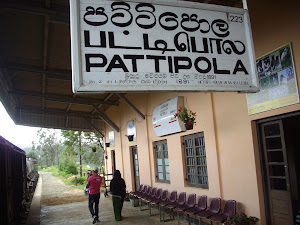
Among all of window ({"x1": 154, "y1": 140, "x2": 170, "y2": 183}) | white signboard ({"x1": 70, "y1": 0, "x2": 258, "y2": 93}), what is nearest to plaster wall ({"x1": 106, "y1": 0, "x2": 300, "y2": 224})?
window ({"x1": 154, "y1": 140, "x2": 170, "y2": 183})

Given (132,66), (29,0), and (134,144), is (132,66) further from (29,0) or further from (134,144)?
(134,144)

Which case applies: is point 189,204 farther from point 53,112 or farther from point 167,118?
point 53,112

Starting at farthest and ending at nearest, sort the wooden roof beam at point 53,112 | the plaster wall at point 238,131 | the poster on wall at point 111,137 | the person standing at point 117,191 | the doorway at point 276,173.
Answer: the wooden roof beam at point 53,112, the poster on wall at point 111,137, the person standing at point 117,191, the doorway at point 276,173, the plaster wall at point 238,131

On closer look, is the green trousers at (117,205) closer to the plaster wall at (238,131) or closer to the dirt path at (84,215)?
the dirt path at (84,215)

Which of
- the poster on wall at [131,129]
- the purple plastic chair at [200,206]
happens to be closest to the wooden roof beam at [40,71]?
the poster on wall at [131,129]

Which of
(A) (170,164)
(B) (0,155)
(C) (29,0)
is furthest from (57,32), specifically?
(A) (170,164)

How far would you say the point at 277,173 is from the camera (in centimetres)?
489

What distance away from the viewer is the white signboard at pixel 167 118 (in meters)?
7.43

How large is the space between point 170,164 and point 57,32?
487 centimetres

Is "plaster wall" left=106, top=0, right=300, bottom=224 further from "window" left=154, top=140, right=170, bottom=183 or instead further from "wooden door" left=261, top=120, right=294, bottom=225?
"window" left=154, top=140, right=170, bottom=183

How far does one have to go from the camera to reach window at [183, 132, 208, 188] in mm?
6883

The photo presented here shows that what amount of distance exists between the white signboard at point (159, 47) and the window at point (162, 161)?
630cm

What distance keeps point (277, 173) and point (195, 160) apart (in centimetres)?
253

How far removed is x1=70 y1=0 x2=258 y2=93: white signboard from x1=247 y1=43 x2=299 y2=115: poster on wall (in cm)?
163
